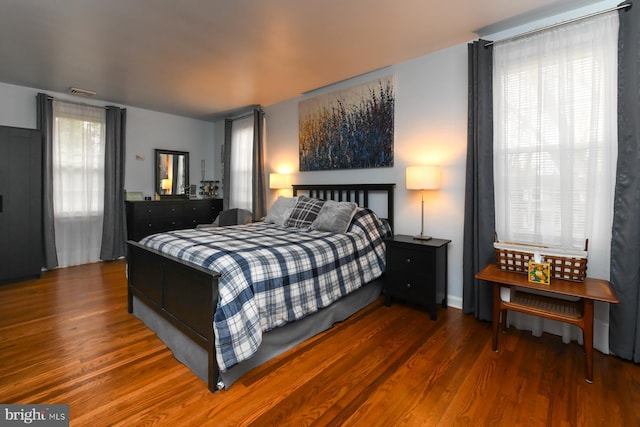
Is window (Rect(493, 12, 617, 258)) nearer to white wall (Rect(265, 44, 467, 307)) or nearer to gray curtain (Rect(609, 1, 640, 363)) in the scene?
gray curtain (Rect(609, 1, 640, 363))

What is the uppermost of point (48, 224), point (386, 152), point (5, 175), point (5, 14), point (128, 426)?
point (5, 14)

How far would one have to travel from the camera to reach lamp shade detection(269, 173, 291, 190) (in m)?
4.41

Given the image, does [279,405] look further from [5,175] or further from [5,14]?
[5,175]

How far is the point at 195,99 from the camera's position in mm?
4453

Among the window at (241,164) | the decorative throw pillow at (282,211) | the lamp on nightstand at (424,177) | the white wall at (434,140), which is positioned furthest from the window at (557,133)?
the window at (241,164)

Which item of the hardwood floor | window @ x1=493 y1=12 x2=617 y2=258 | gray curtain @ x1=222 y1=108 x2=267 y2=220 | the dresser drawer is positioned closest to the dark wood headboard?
gray curtain @ x1=222 y1=108 x2=267 y2=220

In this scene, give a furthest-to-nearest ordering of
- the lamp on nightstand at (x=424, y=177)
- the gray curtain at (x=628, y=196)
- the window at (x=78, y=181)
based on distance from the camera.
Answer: the window at (x=78, y=181) → the lamp on nightstand at (x=424, y=177) → the gray curtain at (x=628, y=196)

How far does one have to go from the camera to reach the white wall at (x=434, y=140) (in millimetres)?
2863

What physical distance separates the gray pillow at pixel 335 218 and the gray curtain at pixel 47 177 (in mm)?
3736

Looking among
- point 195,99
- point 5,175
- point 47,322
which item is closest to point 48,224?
point 5,175

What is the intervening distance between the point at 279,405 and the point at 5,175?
4202mm

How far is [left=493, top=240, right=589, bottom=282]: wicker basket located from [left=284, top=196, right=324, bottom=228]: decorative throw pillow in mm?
1734

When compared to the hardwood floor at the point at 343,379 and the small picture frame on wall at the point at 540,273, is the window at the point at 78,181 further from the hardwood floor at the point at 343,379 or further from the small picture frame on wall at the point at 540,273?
the small picture frame on wall at the point at 540,273

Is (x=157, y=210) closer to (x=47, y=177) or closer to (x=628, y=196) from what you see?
(x=47, y=177)
